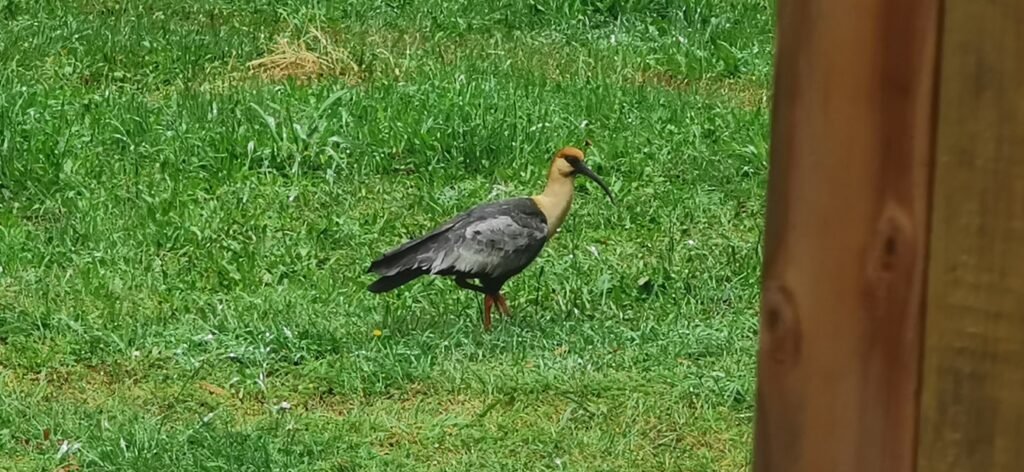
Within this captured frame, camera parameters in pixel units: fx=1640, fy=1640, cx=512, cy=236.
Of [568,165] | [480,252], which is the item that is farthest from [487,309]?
[568,165]

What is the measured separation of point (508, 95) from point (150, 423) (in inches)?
164

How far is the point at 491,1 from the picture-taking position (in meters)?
11.2

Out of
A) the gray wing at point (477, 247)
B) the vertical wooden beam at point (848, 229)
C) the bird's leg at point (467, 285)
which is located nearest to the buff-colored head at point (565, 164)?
the gray wing at point (477, 247)

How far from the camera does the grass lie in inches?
198

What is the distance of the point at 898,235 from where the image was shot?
1.19 metres

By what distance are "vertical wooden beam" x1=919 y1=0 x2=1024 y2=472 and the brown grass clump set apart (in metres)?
8.35

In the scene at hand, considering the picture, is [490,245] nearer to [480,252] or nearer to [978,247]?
[480,252]

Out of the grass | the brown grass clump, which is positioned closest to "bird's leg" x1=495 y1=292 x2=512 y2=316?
the grass

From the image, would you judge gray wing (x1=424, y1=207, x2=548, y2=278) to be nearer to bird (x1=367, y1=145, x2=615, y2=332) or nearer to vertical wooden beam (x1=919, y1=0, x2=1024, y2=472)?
bird (x1=367, y1=145, x2=615, y2=332)

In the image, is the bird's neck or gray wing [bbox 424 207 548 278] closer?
gray wing [bbox 424 207 548 278]

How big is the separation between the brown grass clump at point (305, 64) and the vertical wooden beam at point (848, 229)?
826cm

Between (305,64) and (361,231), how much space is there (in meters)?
2.77

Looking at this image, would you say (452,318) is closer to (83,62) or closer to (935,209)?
(83,62)

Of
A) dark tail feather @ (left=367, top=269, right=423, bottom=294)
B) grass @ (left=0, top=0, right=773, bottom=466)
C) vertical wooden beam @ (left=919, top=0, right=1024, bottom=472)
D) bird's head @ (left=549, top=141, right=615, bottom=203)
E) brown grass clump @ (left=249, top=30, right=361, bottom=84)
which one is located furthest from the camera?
brown grass clump @ (left=249, top=30, right=361, bottom=84)
